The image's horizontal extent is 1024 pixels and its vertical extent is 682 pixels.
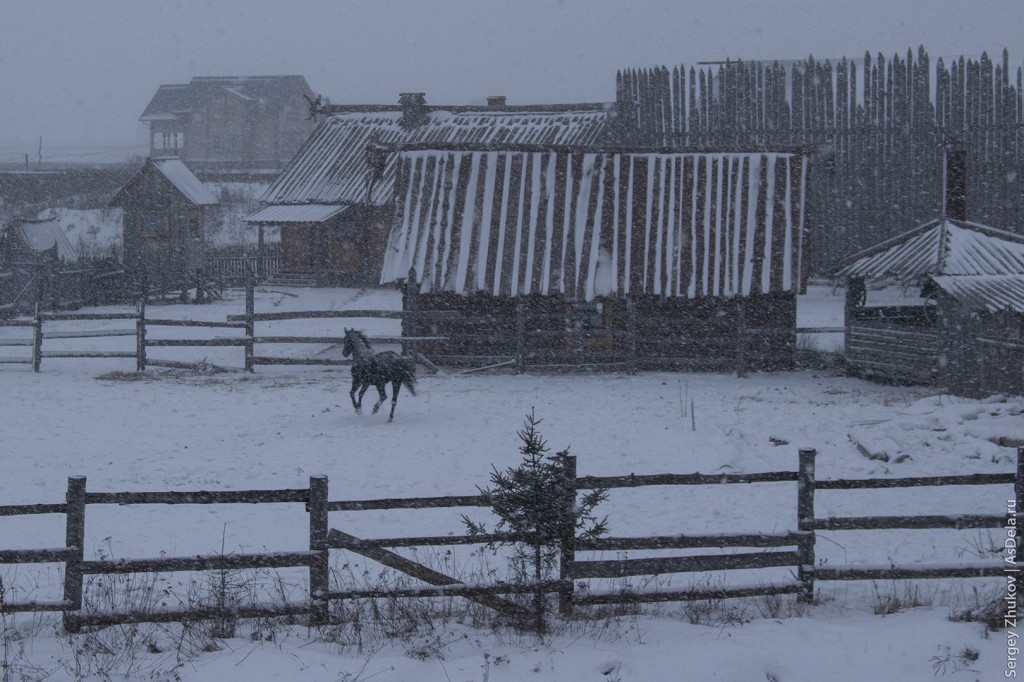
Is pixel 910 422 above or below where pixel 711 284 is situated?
below

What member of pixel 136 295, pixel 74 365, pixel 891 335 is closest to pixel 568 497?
pixel 891 335

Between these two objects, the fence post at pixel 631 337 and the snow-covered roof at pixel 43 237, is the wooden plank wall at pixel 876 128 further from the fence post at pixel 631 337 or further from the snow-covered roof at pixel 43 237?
the snow-covered roof at pixel 43 237

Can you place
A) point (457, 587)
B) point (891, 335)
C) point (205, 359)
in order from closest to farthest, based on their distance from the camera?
point (457, 587) < point (891, 335) < point (205, 359)

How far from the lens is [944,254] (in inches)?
623

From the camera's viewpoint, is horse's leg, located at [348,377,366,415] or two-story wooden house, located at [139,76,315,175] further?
two-story wooden house, located at [139,76,315,175]

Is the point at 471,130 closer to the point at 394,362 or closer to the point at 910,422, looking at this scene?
the point at 394,362

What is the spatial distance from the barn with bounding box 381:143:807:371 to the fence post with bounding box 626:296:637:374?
2cm

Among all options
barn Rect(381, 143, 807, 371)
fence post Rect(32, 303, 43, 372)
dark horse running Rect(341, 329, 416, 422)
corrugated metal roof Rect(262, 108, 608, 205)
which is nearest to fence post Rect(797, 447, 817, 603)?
dark horse running Rect(341, 329, 416, 422)

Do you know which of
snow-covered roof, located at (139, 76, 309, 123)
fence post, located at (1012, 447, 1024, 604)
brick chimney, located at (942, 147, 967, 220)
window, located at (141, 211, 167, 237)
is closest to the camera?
fence post, located at (1012, 447, 1024, 604)

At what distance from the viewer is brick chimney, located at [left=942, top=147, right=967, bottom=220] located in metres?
17.1

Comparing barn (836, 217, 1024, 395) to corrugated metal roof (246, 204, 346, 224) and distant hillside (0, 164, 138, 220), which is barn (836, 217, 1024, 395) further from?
distant hillside (0, 164, 138, 220)

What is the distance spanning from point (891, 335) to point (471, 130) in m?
19.2

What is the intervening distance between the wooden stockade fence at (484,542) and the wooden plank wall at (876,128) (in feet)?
60.9

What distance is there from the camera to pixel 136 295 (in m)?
28.6
